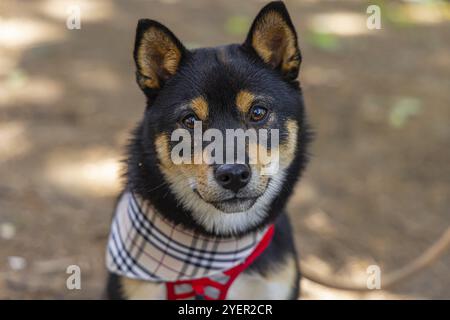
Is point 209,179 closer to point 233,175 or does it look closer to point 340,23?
point 233,175

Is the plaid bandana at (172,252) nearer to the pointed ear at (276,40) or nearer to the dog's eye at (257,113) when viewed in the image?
the dog's eye at (257,113)

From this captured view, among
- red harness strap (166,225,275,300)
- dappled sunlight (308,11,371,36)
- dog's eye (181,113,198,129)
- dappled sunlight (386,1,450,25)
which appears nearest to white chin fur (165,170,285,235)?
red harness strap (166,225,275,300)

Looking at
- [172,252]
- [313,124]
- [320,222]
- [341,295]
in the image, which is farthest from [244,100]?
[313,124]

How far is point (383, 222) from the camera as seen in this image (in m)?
5.46

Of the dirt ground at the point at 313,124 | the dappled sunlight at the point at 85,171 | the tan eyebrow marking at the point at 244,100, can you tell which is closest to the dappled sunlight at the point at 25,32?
the dirt ground at the point at 313,124

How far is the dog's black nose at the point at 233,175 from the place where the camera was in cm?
313

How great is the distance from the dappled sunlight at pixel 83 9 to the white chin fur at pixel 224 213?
510 centimetres

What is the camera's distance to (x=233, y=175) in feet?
10.3

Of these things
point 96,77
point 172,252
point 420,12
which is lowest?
point 172,252

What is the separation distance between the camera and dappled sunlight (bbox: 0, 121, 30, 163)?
5.90 m

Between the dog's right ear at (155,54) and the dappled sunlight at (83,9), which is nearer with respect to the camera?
the dog's right ear at (155,54)

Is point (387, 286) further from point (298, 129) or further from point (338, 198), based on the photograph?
point (298, 129)

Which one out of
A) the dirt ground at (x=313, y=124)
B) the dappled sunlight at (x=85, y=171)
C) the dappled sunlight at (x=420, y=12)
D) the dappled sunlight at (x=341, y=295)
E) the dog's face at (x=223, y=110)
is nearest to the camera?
the dog's face at (x=223, y=110)

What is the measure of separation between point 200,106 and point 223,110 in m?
0.11
